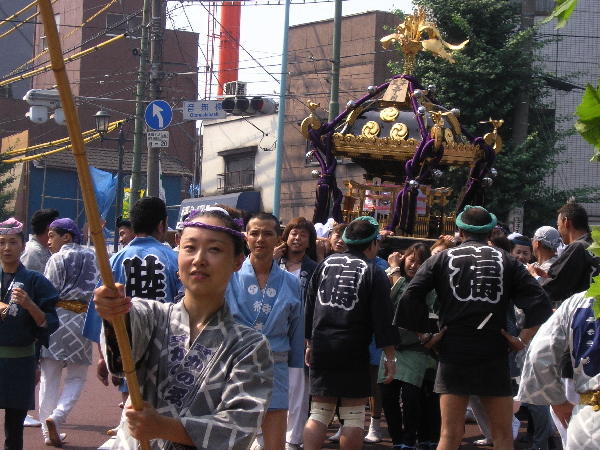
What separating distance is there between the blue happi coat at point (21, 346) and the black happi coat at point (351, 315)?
1.79 m

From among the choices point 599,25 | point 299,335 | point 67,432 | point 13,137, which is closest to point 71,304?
point 67,432

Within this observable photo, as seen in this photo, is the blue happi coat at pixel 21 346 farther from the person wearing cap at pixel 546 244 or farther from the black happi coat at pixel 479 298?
the person wearing cap at pixel 546 244

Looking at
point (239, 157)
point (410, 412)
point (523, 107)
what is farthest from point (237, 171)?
point (410, 412)

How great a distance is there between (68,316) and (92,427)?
1.09m

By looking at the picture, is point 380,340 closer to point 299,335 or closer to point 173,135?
point 299,335

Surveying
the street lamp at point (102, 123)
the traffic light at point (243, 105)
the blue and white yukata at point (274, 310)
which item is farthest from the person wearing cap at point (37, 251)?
the street lamp at point (102, 123)

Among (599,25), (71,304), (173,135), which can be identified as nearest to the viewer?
(71,304)

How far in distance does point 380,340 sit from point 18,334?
2.38 metres

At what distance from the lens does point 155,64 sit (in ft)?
62.0

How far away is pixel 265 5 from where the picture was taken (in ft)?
79.7

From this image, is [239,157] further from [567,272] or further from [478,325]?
[478,325]

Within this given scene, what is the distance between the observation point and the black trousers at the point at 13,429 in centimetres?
689

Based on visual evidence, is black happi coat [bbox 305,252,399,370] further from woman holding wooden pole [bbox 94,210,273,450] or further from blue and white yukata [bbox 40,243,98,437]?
woman holding wooden pole [bbox 94,210,273,450]

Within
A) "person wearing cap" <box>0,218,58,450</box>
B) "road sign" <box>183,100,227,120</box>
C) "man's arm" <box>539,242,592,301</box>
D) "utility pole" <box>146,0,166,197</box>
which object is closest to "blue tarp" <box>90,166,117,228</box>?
"road sign" <box>183,100,227,120</box>
